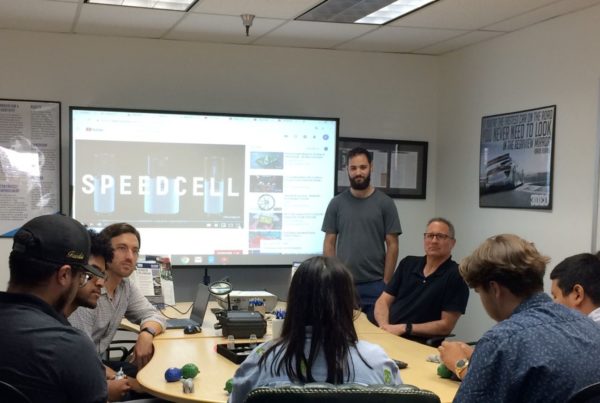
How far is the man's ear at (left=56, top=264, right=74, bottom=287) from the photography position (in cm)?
176

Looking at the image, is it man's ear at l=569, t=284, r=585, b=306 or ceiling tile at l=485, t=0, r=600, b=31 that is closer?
man's ear at l=569, t=284, r=585, b=306

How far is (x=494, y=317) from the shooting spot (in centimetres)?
199

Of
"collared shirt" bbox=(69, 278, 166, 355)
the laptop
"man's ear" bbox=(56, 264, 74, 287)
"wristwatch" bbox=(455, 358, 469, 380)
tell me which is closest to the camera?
"man's ear" bbox=(56, 264, 74, 287)

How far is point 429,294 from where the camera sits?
3.86 m

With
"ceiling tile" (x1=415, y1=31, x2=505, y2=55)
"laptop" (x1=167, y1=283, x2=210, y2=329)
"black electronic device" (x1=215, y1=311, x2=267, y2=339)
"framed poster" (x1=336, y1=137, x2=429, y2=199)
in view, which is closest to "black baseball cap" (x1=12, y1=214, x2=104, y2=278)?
"black electronic device" (x1=215, y1=311, x2=267, y2=339)

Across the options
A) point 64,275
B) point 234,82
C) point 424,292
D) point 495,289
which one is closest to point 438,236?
point 424,292

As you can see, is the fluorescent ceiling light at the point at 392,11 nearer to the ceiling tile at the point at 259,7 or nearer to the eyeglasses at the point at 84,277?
the ceiling tile at the point at 259,7

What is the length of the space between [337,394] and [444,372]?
1.21 meters

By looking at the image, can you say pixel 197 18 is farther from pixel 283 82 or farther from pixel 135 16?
pixel 283 82

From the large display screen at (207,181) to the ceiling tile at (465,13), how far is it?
1141mm

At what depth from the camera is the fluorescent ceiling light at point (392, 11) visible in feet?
13.9

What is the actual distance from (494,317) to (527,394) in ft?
1.01

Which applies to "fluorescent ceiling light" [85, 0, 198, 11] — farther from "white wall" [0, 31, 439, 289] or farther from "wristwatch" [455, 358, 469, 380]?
"wristwatch" [455, 358, 469, 380]

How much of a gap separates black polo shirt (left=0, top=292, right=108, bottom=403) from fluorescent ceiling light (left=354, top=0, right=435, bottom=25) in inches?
126
